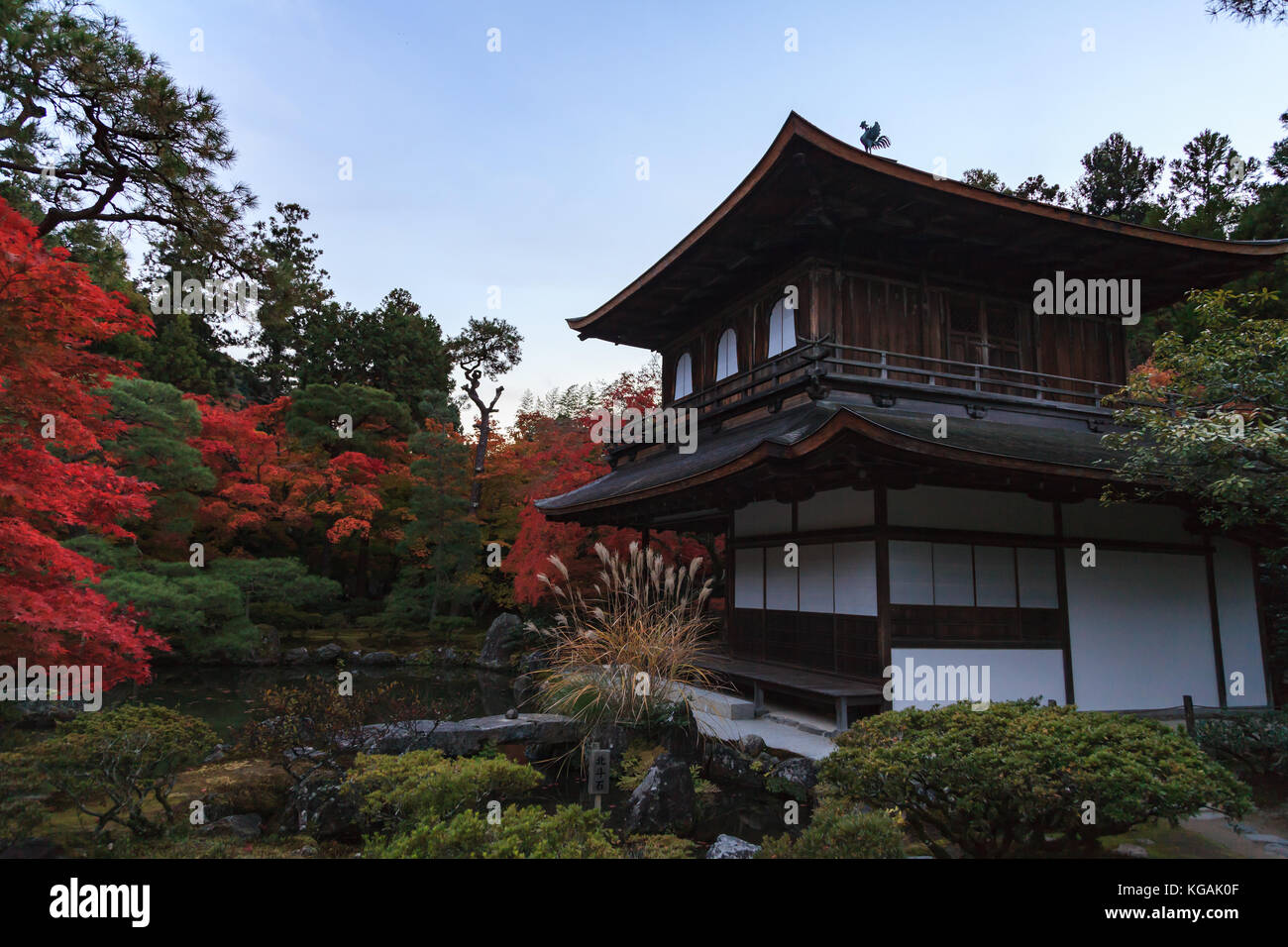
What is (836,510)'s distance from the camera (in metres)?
8.45

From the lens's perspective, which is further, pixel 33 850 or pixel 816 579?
pixel 816 579

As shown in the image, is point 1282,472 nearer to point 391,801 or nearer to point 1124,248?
point 1124,248

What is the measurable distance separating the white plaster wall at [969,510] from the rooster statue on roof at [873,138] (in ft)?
17.4

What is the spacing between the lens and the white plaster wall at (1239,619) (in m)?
8.91

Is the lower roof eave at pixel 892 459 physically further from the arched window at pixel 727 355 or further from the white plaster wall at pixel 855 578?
the arched window at pixel 727 355

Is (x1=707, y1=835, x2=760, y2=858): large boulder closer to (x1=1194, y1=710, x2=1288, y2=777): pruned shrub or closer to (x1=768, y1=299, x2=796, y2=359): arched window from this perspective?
(x1=1194, y1=710, x2=1288, y2=777): pruned shrub

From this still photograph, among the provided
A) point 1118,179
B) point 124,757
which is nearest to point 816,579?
point 124,757

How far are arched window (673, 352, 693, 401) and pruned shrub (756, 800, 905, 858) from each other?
989cm

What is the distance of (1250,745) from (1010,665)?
6.88 feet

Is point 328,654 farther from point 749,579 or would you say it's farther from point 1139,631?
point 1139,631

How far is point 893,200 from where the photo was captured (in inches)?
341

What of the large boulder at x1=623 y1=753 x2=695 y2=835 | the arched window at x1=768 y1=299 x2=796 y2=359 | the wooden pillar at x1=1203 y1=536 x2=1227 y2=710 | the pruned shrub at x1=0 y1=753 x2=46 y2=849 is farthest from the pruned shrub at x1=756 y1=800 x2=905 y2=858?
the wooden pillar at x1=1203 y1=536 x2=1227 y2=710

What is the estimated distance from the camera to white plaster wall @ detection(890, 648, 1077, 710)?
746cm
